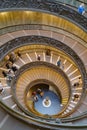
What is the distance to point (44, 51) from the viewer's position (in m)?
24.7

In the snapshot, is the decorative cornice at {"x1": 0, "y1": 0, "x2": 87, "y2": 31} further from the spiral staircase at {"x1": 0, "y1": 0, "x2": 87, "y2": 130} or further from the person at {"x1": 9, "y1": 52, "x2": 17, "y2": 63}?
the person at {"x1": 9, "y1": 52, "x2": 17, "y2": 63}

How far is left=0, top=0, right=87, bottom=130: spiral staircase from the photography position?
21.7 metres

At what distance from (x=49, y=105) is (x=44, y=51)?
5.11 m

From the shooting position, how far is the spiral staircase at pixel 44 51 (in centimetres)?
2173

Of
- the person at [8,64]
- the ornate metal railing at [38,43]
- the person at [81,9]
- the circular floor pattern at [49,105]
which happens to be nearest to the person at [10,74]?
the person at [8,64]

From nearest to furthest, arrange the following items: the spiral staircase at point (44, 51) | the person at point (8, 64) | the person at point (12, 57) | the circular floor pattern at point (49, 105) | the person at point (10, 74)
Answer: the person at point (10, 74)
the spiral staircase at point (44, 51)
the person at point (8, 64)
the person at point (12, 57)
the circular floor pattern at point (49, 105)

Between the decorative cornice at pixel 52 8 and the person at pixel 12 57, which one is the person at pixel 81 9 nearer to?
the decorative cornice at pixel 52 8

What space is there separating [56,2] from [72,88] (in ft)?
26.3

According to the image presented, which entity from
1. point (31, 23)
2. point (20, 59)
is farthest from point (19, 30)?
point (20, 59)

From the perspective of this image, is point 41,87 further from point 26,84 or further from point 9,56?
point 9,56

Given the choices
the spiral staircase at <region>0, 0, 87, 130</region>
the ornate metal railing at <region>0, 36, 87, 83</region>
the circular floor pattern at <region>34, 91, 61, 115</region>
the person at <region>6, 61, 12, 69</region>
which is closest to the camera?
the ornate metal railing at <region>0, 36, 87, 83</region>

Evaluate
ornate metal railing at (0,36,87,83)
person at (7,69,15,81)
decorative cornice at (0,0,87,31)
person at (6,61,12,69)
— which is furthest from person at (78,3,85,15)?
person at (7,69,15,81)

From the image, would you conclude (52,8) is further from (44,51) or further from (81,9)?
(44,51)

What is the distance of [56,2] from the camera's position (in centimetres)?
2381
